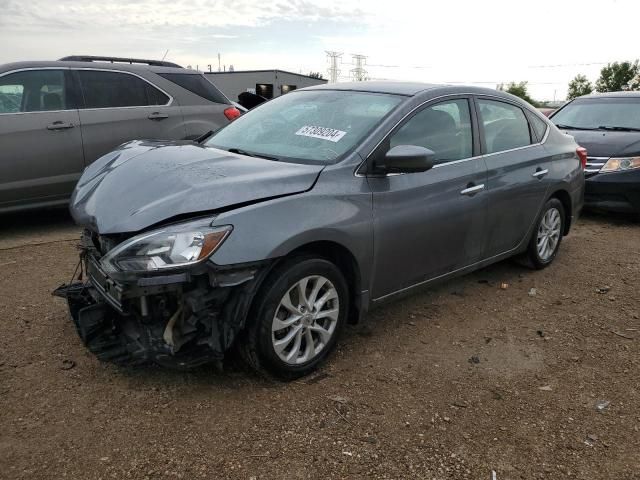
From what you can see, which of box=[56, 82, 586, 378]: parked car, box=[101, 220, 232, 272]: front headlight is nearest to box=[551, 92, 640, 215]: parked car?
box=[56, 82, 586, 378]: parked car

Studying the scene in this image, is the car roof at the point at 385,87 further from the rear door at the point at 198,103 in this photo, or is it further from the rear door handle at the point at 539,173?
the rear door at the point at 198,103

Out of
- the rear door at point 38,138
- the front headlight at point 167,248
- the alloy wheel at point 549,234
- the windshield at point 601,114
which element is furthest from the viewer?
the windshield at point 601,114

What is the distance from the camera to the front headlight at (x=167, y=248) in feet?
8.59

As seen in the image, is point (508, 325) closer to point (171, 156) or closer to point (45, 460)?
point (171, 156)

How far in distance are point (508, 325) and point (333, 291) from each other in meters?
1.59

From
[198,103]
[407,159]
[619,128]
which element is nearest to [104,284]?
[407,159]

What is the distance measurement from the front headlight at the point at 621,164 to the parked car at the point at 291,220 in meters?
3.35

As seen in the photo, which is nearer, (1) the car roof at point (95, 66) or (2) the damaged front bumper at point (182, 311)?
(2) the damaged front bumper at point (182, 311)

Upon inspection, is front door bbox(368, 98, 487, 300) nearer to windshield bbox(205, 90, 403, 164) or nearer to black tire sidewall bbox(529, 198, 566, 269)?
windshield bbox(205, 90, 403, 164)

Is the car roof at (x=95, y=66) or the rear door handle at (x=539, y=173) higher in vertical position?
the car roof at (x=95, y=66)

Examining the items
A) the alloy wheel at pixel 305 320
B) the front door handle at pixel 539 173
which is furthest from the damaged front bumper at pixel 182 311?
the front door handle at pixel 539 173

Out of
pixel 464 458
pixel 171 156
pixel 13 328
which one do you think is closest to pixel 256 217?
pixel 171 156

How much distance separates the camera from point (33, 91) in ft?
18.4

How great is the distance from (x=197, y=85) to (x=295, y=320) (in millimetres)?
4693
